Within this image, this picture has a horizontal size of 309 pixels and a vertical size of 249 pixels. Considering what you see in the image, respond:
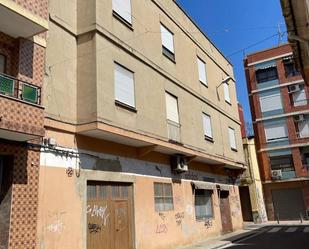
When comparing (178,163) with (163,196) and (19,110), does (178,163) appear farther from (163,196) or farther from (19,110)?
(19,110)

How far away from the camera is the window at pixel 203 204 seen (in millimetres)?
17495

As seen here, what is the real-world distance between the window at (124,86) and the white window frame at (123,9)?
2.03 meters

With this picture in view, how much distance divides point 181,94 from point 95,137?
21.0ft

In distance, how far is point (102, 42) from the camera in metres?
11.6

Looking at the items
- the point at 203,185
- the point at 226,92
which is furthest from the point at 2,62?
the point at 226,92

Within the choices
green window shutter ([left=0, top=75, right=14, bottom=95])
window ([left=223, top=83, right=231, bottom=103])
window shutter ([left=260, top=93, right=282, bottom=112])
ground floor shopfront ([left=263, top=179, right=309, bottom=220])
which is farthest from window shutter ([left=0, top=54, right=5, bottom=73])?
window shutter ([left=260, top=93, right=282, bottom=112])

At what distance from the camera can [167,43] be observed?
1630 centimetres

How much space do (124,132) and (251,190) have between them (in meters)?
23.5

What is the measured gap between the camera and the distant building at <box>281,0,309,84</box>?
9984mm

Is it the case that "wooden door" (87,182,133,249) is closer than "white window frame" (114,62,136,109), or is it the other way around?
"wooden door" (87,182,133,249)

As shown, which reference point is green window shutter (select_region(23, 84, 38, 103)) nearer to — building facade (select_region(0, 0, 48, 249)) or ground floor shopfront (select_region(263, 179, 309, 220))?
building facade (select_region(0, 0, 48, 249))

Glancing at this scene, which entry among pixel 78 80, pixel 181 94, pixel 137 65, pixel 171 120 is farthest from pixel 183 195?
pixel 78 80

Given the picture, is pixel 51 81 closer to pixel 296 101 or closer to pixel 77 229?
pixel 77 229

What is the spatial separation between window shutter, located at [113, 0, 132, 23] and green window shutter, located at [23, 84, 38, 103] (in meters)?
5.18
